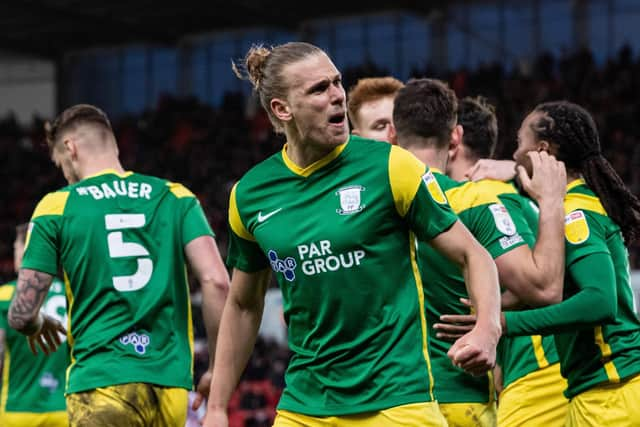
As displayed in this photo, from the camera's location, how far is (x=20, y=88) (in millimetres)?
35000

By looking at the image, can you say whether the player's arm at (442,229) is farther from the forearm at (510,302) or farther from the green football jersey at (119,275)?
the green football jersey at (119,275)

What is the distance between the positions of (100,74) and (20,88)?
→ 2.71 meters

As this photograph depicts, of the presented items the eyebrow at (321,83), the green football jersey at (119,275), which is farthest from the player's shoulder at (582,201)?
the green football jersey at (119,275)

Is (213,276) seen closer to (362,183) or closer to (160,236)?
(160,236)

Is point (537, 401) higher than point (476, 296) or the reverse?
the reverse

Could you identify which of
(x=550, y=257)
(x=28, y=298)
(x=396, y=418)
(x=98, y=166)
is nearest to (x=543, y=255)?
(x=550, y=257)

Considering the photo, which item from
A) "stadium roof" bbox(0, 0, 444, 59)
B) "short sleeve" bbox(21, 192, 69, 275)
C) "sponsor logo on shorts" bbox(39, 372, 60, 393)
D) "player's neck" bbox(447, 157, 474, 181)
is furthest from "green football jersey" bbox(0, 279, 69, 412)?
"stadium roof" bbox(0, 0, 444, 59)

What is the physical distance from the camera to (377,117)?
223 inches

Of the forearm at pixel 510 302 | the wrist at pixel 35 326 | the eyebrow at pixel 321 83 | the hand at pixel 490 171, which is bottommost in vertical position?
the wrist at pixel 35 326

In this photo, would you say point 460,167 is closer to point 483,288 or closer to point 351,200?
point 351,200

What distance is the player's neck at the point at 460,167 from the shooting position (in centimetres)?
500

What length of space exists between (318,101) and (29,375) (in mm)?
4542

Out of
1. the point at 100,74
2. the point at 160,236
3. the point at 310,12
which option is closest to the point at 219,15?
the point at 310,12

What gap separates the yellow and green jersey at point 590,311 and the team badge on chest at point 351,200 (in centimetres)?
84
